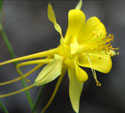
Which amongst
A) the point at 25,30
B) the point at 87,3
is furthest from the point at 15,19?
the point at 87,3

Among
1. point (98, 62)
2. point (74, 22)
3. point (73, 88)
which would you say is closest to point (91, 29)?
point (74, 22)

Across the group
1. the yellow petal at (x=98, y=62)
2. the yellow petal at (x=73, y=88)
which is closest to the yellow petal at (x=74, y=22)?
the yellow petal at (x=98, y=62)

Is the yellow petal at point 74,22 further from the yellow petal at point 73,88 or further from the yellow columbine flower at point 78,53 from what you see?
the yellow petal at point 73,88

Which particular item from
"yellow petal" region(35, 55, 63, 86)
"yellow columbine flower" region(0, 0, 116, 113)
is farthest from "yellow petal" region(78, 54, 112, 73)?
"yellow petal" region(35, 55, 63, 86)

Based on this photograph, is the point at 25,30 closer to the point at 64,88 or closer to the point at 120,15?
the point at 64,88

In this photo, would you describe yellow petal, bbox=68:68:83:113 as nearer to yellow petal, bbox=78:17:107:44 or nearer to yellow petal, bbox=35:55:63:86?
yellow petal, bbox=35:55:63:86

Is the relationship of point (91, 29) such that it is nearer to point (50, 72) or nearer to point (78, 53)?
point (78, 53)

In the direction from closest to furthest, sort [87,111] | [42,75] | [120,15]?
1. [42,75]
2. [87,111]
3. [120,15]
